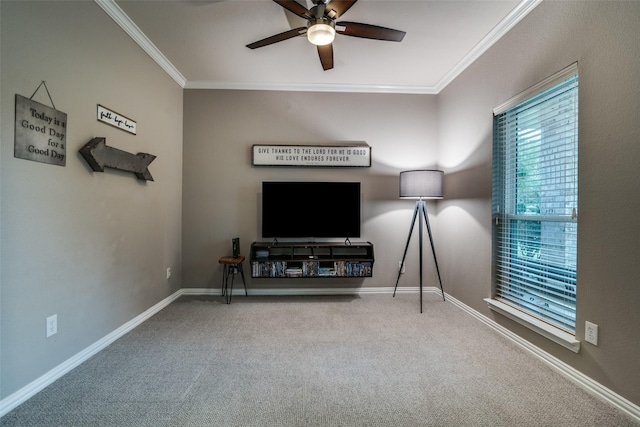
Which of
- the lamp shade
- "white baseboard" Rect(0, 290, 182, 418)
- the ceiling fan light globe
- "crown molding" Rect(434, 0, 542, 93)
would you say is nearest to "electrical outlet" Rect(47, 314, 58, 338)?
"white baseboard" Rect(0, 290, 182, 418)

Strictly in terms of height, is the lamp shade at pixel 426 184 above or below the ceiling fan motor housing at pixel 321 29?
below

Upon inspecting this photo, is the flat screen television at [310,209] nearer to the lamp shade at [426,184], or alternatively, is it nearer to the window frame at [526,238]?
the lamp shade at [426,184]

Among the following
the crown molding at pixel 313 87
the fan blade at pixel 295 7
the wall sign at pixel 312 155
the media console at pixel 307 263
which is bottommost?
the media console at pixel 307 263

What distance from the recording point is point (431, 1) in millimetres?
2012

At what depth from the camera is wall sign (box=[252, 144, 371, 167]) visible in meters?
3.31

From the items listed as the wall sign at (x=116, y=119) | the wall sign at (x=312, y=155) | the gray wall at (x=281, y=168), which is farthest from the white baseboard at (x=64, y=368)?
the wall sign at (x=312, y=155)

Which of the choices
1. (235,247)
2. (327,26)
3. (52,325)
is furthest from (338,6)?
(52,325)

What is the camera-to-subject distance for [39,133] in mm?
1572

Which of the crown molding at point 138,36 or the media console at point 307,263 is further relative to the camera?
the media console at point 307,263

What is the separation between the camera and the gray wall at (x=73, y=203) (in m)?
1.45

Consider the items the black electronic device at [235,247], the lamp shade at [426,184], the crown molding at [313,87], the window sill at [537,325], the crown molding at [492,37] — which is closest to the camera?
the window sill at [537,325]

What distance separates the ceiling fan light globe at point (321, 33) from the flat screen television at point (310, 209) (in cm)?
159

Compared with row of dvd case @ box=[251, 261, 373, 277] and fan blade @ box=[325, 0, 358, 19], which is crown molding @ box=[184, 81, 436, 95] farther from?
row of dvd case @ box=[251, 261, 373, 277]

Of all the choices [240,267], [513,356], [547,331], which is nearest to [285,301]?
[240,267]
